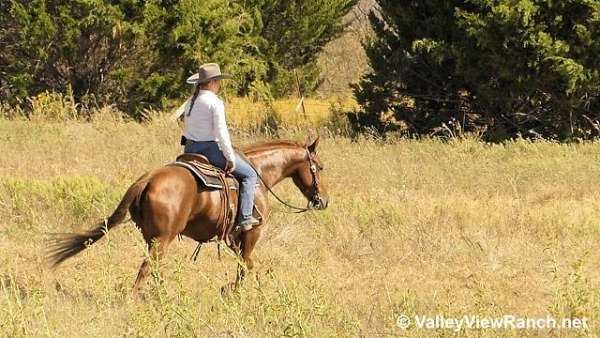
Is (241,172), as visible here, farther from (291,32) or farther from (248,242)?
(291,32)

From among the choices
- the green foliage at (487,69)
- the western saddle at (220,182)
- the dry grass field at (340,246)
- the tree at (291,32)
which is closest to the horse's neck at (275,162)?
the western saddle at (220,182)

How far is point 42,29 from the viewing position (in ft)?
61.3

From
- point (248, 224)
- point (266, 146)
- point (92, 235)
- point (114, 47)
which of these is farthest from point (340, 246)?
point (114, 47)

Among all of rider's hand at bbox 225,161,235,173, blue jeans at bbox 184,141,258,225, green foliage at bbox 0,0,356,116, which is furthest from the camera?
green foliage at bbox 0,0,356,116

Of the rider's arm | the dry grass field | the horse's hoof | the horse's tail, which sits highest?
the rider's arm

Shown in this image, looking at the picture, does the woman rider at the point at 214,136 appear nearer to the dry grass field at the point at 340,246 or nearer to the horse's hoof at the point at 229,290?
the dry grass field at the point at 340,246

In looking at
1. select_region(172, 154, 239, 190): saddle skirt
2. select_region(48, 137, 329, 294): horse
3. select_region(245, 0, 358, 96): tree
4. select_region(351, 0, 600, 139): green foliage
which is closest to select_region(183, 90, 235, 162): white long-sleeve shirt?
select_region(172, 154, 239, 190): saddle skirt

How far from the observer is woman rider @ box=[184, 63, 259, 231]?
7.60 m

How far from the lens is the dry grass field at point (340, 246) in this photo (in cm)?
545

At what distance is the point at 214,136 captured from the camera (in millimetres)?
7719

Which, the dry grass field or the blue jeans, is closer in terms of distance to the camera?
the dry grass field

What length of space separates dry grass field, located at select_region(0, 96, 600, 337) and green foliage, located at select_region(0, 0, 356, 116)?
8.01 ft

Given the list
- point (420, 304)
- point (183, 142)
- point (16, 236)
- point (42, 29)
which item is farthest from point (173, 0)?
point (420, 304)

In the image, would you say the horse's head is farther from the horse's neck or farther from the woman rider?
the woman rider
